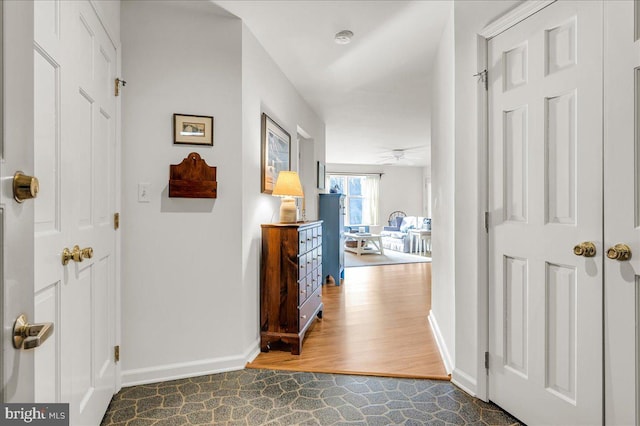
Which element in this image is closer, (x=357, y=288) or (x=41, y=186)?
(x=41, y=186)

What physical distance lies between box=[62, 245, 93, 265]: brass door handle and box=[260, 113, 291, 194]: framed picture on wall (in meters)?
1.57

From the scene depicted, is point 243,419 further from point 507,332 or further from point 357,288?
point 357,288

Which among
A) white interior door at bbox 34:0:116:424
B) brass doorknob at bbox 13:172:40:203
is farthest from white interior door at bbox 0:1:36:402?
white interior door at bbox 34:0:116:424

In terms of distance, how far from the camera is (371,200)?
10570 millimetres

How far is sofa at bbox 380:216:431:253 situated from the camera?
8.55m

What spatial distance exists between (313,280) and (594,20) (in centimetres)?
258

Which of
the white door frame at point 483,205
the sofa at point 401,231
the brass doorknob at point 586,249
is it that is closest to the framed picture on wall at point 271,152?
the white door frame at point 483,205

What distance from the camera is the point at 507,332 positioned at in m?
1.80

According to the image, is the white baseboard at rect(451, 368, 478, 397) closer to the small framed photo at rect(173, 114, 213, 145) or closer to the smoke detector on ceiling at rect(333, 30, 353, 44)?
the small framed photo at rect(173, 114, 213, 145)

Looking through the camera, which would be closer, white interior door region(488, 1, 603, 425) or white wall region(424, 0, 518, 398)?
white interior door region(488, 1, 603, 425)

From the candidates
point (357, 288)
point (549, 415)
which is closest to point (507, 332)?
point (549, 415)

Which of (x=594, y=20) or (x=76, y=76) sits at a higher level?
(x=594, y=20)

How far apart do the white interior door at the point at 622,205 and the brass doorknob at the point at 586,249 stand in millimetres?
49

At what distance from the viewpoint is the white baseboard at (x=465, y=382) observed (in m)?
1.95
